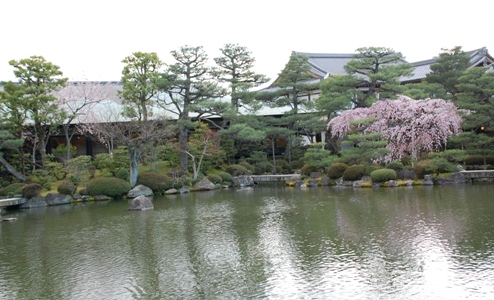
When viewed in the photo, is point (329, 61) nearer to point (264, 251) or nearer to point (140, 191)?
point (140, 191)

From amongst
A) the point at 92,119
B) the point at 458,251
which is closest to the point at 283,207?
the point at 458,251

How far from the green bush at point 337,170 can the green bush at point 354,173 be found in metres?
0.67

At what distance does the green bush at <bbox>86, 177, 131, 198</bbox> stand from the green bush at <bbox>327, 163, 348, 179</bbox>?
9.84 m

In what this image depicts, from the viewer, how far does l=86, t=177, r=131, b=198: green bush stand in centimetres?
2241

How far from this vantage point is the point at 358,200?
17641 millimetres

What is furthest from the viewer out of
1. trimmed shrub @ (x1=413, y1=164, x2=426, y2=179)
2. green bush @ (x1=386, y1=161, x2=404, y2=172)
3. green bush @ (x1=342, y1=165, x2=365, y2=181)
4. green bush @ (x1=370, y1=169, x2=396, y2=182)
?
green bush @ (x1=342, y1=165, x2=365, y2=181)

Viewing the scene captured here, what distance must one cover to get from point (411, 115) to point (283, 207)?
1066 centimetres

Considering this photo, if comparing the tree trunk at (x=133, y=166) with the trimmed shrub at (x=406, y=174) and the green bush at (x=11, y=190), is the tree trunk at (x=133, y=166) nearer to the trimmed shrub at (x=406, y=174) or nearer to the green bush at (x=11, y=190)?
the green bush at (x=11, y=190)

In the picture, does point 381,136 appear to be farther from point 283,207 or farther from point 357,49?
point 283,207

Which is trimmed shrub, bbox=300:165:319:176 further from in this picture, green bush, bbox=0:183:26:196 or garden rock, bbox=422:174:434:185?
green bush, bbox=0:183:26:196

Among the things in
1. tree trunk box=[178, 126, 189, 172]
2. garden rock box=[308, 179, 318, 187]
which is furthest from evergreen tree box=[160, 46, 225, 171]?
garden rock box=[308, 179, 318, 187]

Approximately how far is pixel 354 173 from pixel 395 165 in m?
1.92

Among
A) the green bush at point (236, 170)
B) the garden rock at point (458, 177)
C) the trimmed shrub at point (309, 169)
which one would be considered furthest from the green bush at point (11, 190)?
the garden rock at point (458, 177)

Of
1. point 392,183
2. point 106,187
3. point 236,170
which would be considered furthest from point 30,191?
point 392,183
